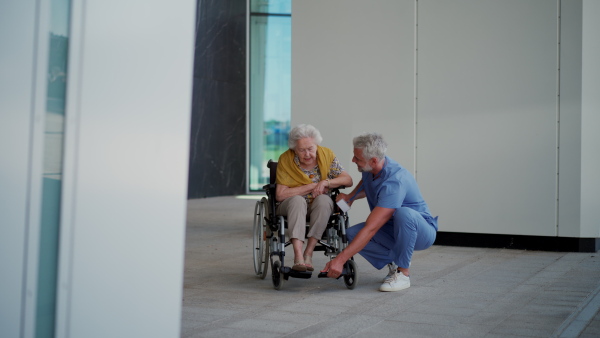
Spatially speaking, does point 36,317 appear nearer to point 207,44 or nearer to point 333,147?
point 333,147

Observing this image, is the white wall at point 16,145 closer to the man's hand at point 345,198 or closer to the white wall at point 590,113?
the man's hand at point 345,198

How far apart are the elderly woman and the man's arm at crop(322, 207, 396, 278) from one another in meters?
0.21

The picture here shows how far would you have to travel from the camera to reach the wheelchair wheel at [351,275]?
4332mm

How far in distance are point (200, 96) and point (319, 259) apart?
739 cm

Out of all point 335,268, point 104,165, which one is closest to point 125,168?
point 104,165

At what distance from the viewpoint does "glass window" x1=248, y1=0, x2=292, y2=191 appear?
1433cm

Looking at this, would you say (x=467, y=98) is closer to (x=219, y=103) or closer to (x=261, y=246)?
(x=261, y=246)

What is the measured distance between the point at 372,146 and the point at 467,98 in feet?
8.00

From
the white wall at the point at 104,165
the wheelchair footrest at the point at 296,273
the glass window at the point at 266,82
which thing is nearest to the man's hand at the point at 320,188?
the wheelchair footrest at the point at 296,273

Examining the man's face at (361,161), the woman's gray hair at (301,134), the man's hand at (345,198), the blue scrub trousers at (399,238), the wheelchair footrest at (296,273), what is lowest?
the wheelchair footrest at (296,273)

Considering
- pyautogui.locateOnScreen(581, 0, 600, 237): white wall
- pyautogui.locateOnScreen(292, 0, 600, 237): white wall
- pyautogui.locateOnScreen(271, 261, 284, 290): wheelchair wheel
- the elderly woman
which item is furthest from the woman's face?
pyautogui.locateOnScreen(581, 0, 600, 237): white wall

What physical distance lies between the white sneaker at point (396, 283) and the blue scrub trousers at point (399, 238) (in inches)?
2.4

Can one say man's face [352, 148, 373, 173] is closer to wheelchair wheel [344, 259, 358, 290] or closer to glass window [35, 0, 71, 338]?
wheelchair wheel [344, 259, 358, 290]

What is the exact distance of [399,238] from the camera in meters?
4.31
